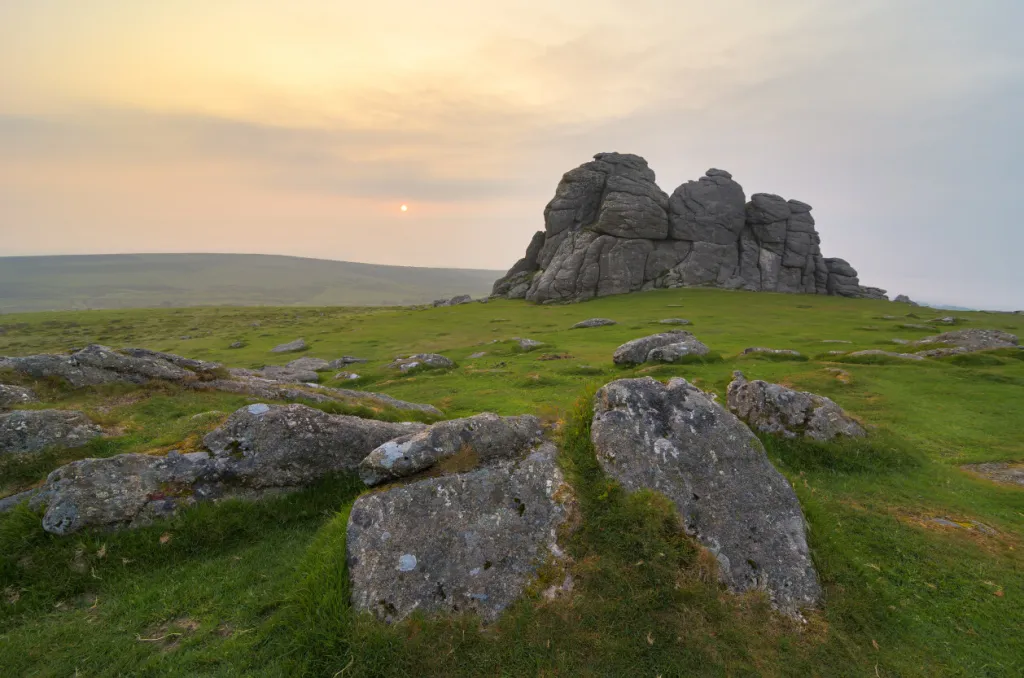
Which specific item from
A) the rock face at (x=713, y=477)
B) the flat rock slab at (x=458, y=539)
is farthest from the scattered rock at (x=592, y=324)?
the flat rock slab at (x=458, y=539)

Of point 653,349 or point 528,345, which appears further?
point 528,345

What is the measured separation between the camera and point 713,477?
8.67 metres

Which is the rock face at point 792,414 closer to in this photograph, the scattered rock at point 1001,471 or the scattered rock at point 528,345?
the scattered rock at point 1001,471

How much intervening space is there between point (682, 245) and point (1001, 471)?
94463mm

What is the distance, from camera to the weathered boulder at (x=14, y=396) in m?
13.8

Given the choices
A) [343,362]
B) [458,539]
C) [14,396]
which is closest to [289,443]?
[458,539]

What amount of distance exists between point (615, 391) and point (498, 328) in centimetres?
5536

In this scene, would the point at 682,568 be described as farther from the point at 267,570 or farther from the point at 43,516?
the point at 43,516

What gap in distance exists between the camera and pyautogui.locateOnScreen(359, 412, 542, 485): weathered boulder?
9211 millimetres

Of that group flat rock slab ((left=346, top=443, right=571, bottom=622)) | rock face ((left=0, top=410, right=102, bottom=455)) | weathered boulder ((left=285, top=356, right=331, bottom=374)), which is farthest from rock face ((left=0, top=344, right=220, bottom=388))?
weathered boulder ((left=285, top=356, right=331, bottom=374))

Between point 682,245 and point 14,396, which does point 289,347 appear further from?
point 682,245

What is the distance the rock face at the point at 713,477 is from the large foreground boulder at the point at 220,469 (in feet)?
21.1

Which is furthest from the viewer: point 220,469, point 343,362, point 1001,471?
point 343,362

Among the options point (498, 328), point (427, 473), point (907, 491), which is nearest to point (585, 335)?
point (498, 328)
